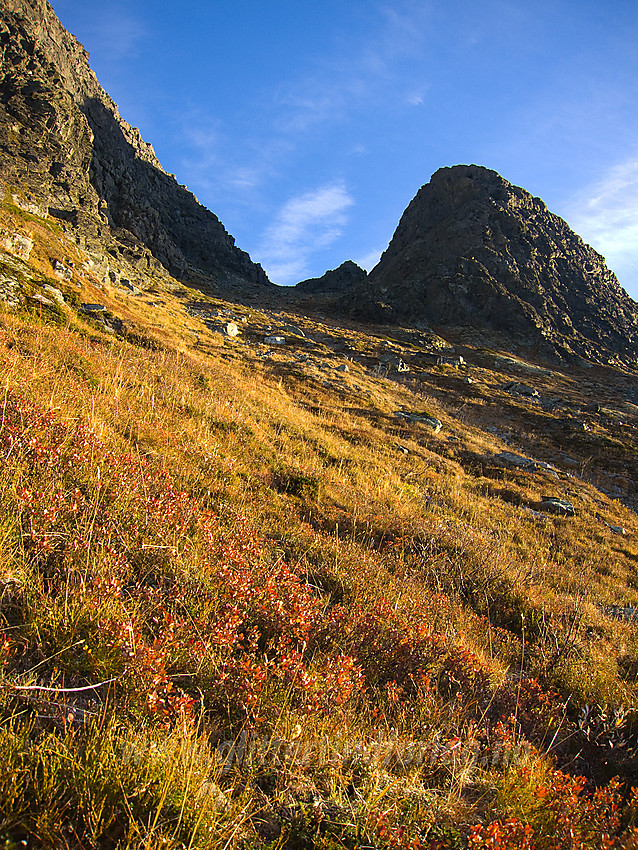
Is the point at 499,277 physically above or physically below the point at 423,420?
above

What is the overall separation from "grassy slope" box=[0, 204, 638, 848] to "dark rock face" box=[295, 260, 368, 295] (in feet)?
399

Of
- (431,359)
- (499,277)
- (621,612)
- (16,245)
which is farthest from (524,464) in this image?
(499,277)

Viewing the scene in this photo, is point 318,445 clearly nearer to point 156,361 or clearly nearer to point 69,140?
point 156,361

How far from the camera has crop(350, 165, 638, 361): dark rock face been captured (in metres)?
74.9

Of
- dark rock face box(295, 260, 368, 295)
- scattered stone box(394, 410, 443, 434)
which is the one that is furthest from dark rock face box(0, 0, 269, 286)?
scattered stone box(394, 410, 443, 434)

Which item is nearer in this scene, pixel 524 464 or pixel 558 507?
pixel 558 507

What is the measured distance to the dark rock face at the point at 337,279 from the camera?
401 feet

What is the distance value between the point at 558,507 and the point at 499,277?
80.9m

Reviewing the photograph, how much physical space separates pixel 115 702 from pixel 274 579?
156 centimetres

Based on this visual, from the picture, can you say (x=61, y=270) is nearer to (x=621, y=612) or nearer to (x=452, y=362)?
(x=621, y=612)

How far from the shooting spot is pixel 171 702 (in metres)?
2.18

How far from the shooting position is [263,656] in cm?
277

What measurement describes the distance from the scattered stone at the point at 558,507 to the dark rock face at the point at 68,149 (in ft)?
185

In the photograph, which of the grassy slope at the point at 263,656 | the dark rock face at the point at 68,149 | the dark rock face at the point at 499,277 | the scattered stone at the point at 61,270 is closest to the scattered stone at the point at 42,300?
the grassy slope at the point at 263,656
